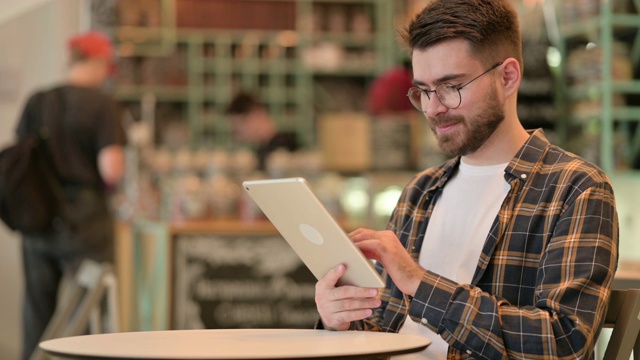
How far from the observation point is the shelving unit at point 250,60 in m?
9.67

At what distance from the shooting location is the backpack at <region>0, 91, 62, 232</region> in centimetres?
489

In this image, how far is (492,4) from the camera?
2.05 m

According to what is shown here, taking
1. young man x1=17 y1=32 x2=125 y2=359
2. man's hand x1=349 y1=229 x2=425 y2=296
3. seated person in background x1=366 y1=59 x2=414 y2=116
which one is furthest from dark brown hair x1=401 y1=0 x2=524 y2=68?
seated person in background x1=366 y1=59 x2=414 y2=116

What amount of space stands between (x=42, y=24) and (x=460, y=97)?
5297mm

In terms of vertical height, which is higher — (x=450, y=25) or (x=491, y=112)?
(x=450, y=25)

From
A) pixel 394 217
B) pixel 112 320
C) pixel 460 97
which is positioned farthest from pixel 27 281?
pixel 460 97

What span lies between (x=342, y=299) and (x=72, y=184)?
340 cm

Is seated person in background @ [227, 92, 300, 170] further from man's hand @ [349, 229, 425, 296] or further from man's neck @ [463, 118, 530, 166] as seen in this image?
man's hand @ [349, 229, 425, 296]

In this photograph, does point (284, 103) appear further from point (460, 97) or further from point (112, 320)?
point (460, 97)

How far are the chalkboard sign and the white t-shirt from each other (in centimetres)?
313

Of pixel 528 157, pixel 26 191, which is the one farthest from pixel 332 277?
pixel 26 191

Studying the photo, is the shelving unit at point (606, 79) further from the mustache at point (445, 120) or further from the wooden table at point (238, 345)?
the wooden table at point (238, 345)

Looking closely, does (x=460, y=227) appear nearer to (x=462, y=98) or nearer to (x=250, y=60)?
(x=462, y=98)

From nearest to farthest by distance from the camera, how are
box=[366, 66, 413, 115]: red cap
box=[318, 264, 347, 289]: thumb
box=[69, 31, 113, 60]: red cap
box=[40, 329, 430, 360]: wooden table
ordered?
box=[40, 329, 430, 360]: wooden table, box=[318, 264, 347, 289]: thumb, box=[69, 31, 113, 60]: red cap, box=[366, 66, 413, 115]: red cap
